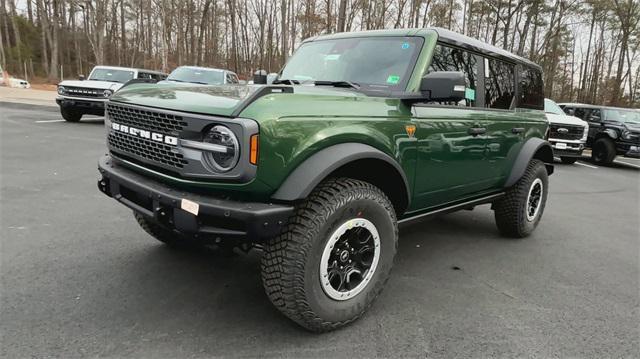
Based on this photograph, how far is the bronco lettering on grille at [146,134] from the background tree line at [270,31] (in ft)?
76.8

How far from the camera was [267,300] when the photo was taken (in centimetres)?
311

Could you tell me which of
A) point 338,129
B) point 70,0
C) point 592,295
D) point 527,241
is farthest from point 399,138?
point 70,0

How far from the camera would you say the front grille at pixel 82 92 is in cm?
1252

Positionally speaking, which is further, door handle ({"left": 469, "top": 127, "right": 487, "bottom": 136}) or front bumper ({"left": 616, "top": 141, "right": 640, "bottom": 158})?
front bumper ({"left": 616, "top": 141, "right": 640, "bottom": 158})

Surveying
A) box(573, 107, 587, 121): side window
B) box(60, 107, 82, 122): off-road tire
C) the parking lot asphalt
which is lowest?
the parking lot asphalt

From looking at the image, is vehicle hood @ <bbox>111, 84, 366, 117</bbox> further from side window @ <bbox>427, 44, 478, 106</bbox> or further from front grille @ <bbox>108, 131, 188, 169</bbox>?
side window @ <bbox>427, 44, 478, 106</bbox>

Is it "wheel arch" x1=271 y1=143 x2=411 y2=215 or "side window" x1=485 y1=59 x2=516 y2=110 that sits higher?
"side window" x1=485 y1=59 x2=516 y2=110

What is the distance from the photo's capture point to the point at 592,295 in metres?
3.53

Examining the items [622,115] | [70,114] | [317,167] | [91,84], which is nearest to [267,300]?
[317,167]

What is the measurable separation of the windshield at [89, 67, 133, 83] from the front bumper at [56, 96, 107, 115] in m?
1.21

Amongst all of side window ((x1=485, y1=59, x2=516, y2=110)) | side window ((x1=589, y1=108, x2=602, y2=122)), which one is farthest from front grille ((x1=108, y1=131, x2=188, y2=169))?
side window ((x1=589, y1=108, x2=602, y2=122))

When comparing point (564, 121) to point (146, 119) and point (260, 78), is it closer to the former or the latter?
point (260, 78)

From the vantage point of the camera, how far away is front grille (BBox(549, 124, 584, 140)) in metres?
12.5

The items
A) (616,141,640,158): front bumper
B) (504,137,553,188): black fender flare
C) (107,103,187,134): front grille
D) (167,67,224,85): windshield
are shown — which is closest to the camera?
(107,103,187,134): front grille
